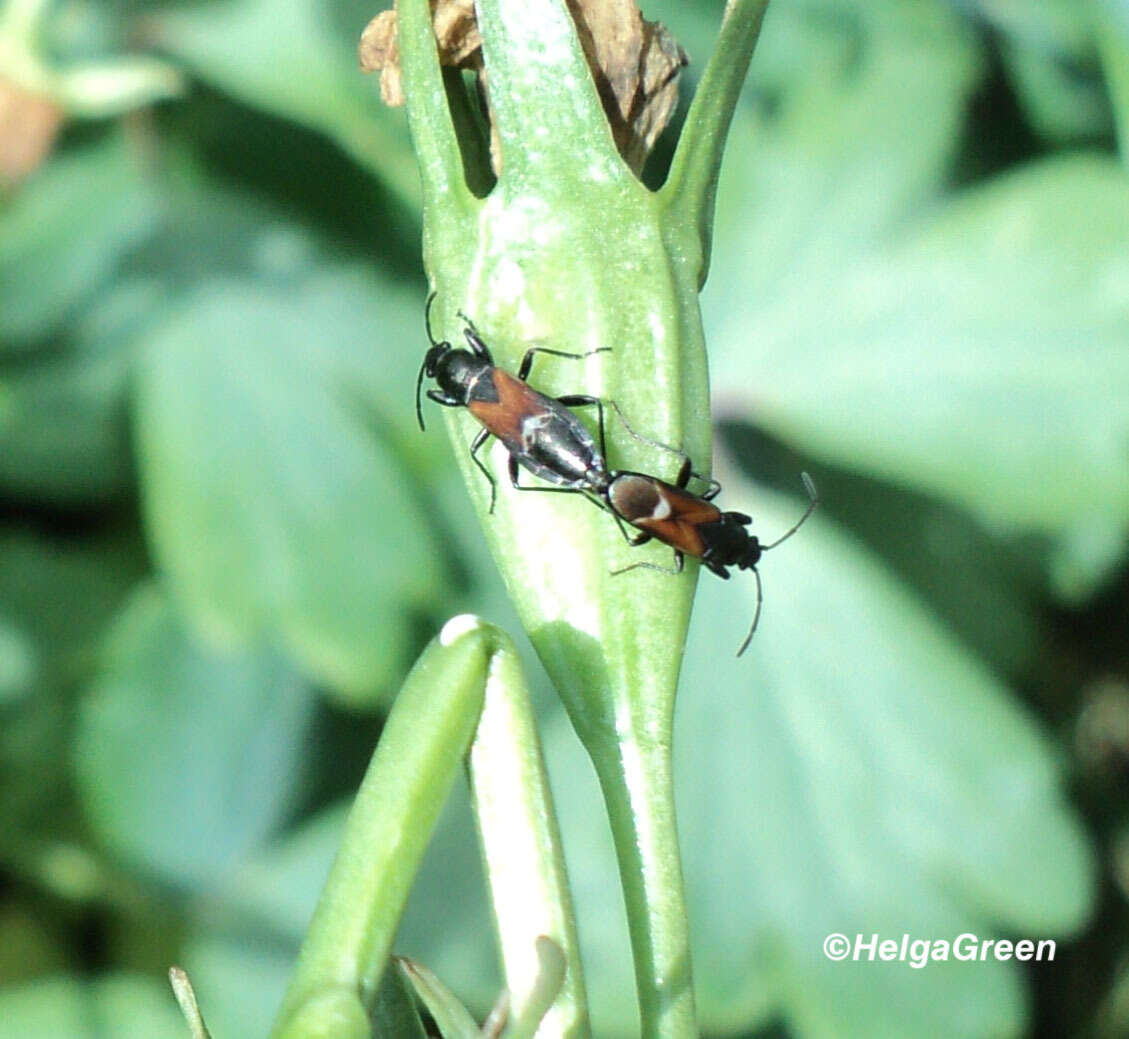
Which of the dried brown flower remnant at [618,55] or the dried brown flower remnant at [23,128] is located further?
the dried brown flower remnant at [23,128]

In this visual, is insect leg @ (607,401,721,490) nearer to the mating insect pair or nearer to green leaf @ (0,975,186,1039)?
the mating insect pair

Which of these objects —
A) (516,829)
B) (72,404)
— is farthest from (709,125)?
(72,404)

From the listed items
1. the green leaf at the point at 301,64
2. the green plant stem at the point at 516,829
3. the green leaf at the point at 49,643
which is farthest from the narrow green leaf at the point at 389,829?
the green leaf at the point at 49,643

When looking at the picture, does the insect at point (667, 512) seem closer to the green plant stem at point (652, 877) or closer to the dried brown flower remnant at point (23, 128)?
the green plant stem at point (652, 877)

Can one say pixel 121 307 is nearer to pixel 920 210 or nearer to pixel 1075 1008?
pixel 920 210

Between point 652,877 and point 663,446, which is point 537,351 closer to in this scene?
point 663,446
